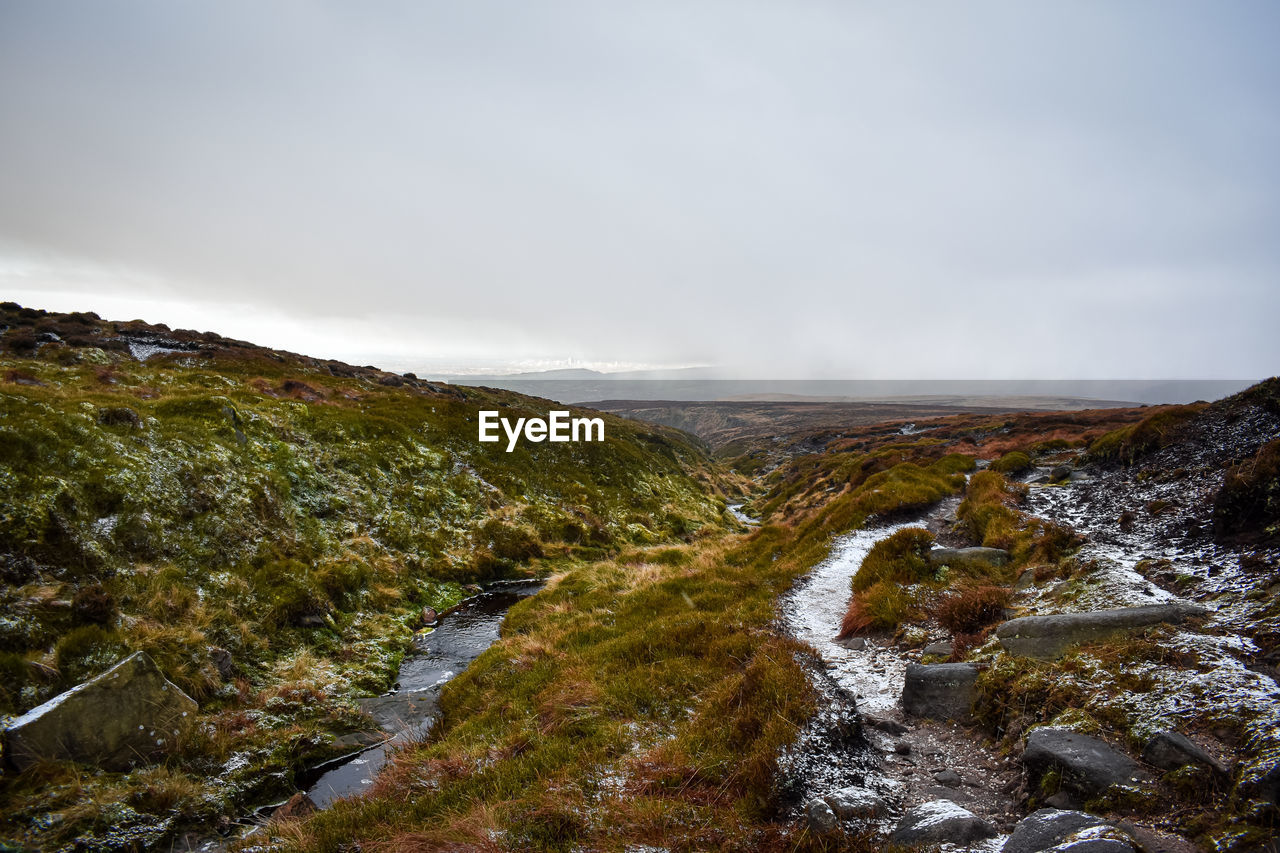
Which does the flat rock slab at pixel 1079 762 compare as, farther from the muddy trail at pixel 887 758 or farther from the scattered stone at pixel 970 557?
the scattered stone at pixel 970 557

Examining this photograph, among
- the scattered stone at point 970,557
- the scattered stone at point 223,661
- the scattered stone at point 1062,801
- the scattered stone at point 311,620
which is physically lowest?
the scattered stone at point 311,620

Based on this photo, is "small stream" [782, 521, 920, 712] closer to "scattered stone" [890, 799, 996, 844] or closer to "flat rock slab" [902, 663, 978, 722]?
"flat rock slab" [902, 663, 978, 722]

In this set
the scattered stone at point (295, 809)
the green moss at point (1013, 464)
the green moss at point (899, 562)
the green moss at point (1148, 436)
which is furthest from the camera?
the green moss at point (1013, 464)

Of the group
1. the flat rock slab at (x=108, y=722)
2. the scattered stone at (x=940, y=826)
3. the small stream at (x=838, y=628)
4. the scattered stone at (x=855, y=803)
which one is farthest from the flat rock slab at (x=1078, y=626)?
the flat rock slab at (x=108, y=722)

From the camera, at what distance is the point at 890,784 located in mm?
6641

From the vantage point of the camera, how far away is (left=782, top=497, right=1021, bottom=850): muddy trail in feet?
20.0

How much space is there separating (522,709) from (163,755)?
6727mm

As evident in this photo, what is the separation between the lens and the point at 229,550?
16688 mm

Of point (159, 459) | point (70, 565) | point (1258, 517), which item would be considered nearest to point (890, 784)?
point (1258, 517)

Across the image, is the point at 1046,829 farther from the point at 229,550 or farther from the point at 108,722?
the point at 229,550

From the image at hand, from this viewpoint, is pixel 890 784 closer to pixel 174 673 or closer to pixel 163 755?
pixel 163 755

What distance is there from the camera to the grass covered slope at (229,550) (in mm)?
10352

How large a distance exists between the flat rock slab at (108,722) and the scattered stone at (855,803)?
12.2 meters

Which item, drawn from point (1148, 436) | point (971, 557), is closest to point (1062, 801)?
point (971, 557)
